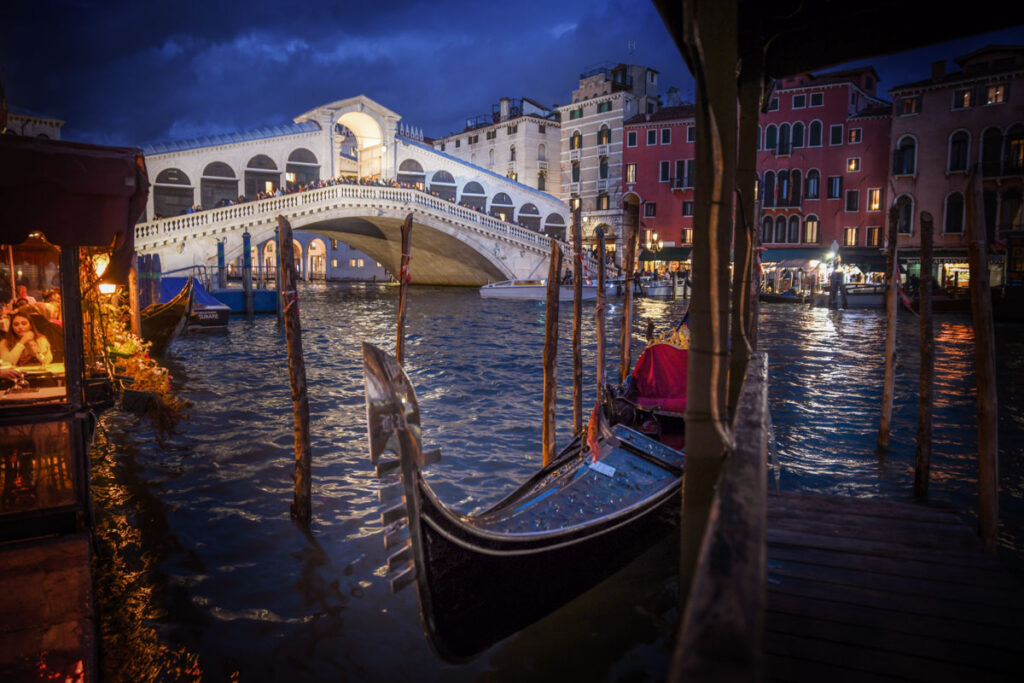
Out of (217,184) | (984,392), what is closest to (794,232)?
(217,184)

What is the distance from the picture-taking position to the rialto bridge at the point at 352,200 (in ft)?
63.0

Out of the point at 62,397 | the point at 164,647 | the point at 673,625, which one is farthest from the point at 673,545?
the point at 62,397

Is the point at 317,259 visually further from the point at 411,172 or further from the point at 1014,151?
the point at 1014,151

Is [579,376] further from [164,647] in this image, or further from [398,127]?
[398,127]

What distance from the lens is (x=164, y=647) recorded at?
2.85 metres

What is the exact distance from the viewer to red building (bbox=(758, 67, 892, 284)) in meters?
23.5

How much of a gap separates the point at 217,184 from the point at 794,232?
22.8m

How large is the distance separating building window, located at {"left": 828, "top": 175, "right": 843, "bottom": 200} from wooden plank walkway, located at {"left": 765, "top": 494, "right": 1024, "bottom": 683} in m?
Answer: 24.7

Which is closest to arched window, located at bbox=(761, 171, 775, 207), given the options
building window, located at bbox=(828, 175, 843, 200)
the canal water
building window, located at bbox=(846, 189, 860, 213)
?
building window, located at bbox=(828, 175, 843, 200)

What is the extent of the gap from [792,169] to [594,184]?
9035mm

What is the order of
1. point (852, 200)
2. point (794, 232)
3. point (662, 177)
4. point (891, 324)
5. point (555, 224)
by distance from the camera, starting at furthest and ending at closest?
point (555, 224)
point (662, 177)
point (794, 232)
point (852, 200)
point (891, 324)

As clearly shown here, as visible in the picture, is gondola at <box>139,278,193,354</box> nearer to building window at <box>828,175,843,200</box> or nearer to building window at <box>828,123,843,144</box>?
building window at <box>828,175,843,200</box>

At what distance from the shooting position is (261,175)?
83.7 feet

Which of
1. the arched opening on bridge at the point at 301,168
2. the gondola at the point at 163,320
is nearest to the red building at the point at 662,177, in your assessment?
the arched opening on bridge at the point at 301,168
